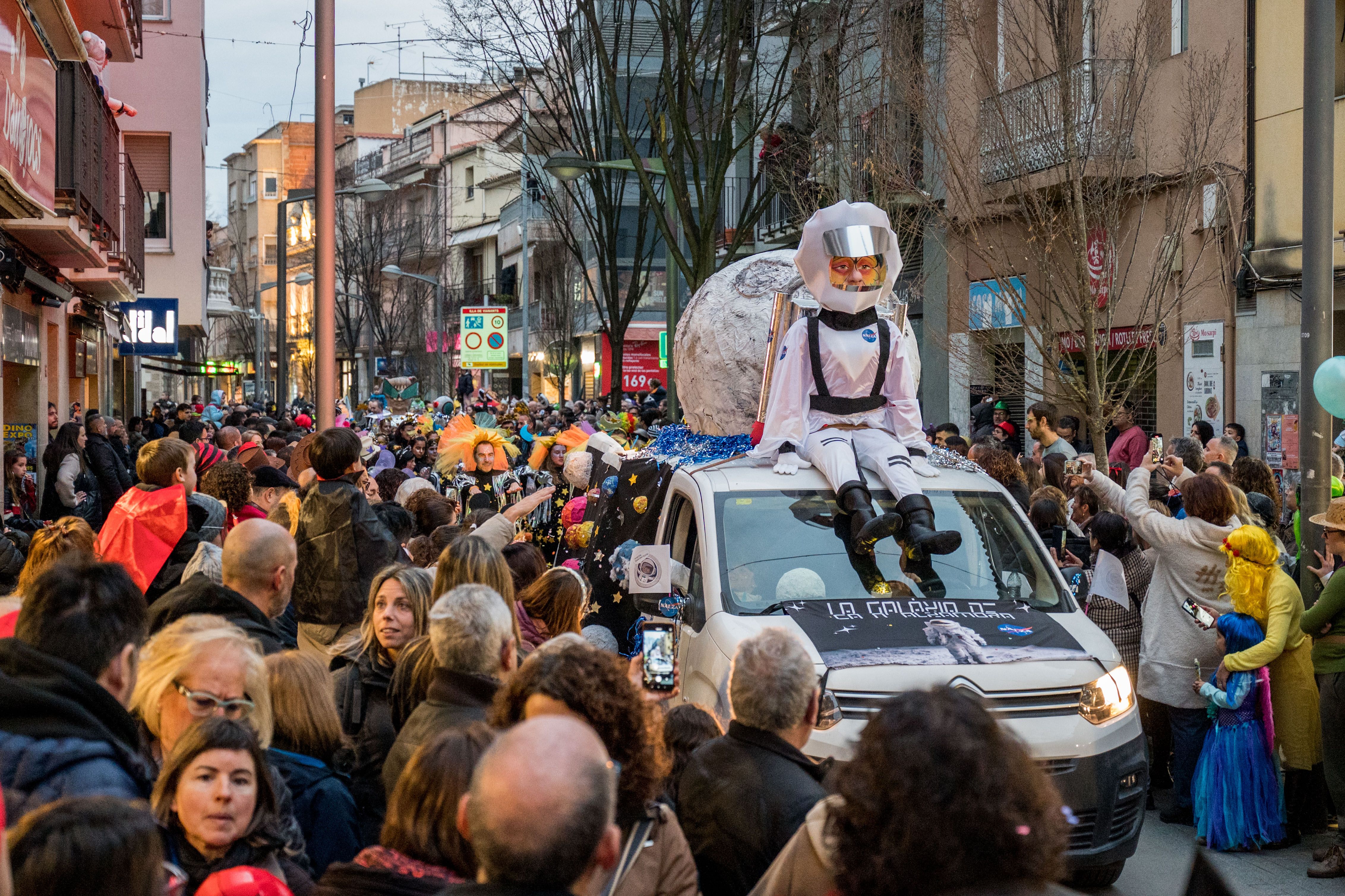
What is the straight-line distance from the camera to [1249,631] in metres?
6.84

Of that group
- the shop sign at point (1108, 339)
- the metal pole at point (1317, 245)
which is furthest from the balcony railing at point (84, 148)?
the metal pole at point (1317, 245)

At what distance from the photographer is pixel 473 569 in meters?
5.02

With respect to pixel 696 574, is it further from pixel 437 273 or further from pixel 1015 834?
pixel 437 273

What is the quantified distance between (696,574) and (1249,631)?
9.09 ft

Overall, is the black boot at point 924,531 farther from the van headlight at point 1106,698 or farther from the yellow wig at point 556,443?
the yellow wig at point 556,443

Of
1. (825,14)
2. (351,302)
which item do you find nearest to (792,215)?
(825,14)

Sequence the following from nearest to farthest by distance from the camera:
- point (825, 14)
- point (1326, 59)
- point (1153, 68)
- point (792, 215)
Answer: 1. point (1326, 59)
2. point (1153, 68)
3. point (825, 14)
4. point (792, 215)

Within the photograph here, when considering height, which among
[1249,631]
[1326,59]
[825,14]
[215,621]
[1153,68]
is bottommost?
[1249,631]

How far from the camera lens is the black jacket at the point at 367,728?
4.19 m

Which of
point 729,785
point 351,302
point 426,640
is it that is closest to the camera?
point 729,785

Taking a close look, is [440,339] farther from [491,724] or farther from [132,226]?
[491,724]

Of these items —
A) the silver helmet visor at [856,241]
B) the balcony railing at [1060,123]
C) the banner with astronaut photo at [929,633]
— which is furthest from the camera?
the balcony railing at [1060,123]

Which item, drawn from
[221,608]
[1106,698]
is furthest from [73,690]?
[1106,698]

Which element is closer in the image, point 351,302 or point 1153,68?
point 1153,68
